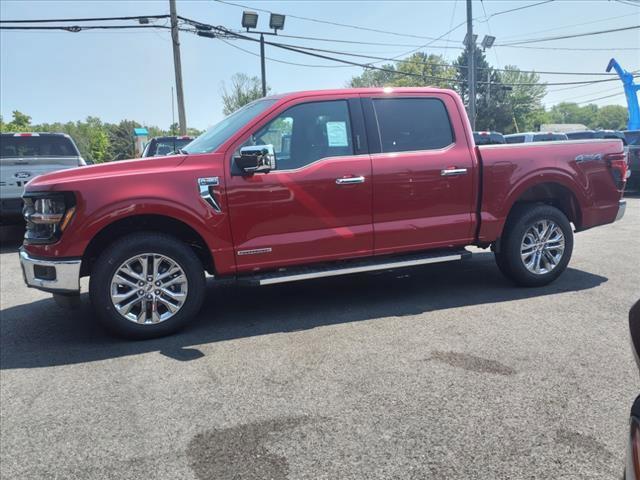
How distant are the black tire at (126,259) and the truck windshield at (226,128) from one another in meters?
0.95

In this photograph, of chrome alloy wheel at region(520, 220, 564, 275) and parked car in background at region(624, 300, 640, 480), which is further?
chrome alloy wheel at region(520, 220, 564, 275)

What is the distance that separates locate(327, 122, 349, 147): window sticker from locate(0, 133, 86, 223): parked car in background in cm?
585

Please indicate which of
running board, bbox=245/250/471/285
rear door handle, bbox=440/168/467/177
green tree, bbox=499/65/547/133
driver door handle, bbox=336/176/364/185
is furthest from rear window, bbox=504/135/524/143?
green tree, bbox=499/65/547/133

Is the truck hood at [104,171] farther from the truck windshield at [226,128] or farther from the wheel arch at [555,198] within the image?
the wheel arch at [555,198]

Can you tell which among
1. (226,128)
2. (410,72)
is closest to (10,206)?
(226,128)

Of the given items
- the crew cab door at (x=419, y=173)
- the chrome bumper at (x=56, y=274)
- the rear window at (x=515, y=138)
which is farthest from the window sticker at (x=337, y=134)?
the rear window at (x=515, y=138)

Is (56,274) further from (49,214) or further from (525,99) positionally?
(525,99)

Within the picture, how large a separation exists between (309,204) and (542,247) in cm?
267

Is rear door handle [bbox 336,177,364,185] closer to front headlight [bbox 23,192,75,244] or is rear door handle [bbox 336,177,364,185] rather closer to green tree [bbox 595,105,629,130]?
front headlight [bbox 23,192,75,244]

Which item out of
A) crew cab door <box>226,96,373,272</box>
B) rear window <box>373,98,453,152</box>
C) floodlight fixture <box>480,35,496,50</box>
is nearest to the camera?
crew cab door <box>226,96,373,272</box>

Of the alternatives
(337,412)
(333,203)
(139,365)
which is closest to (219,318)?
(139,365)

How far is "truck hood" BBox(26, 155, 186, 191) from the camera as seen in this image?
433 centimetres

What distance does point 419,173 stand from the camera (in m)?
5.16

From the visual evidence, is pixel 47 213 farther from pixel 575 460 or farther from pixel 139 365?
pixel 575 460
